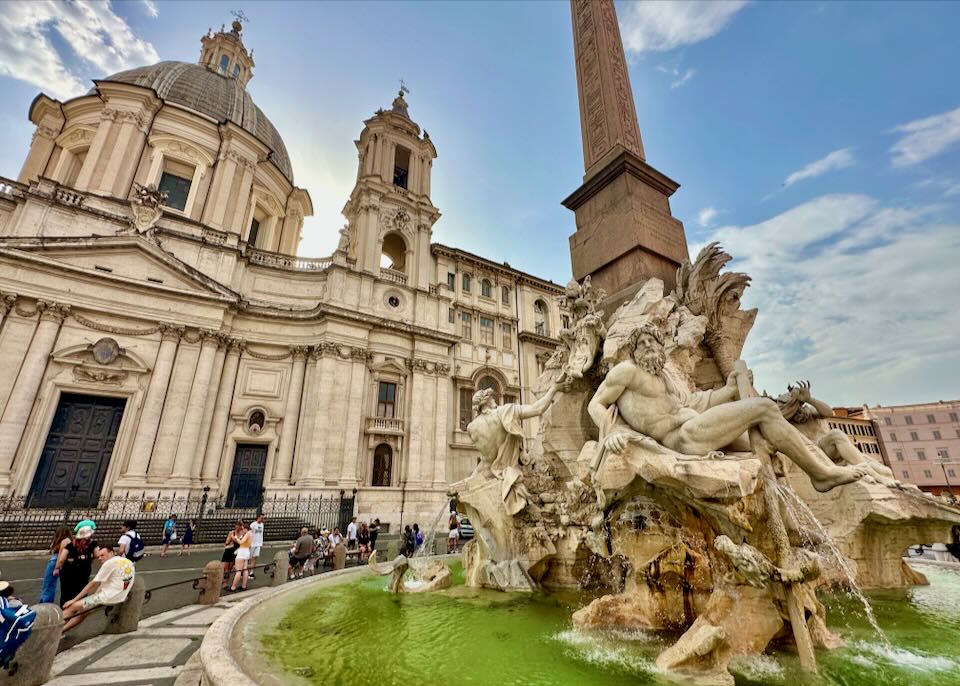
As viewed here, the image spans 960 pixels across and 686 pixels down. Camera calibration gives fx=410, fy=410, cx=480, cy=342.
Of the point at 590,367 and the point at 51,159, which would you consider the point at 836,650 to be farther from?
the point at 51,159

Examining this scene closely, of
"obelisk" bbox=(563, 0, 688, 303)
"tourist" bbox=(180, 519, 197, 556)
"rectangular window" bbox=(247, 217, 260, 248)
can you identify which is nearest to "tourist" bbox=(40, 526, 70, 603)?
"obelisk" bbox=(563, 0, 688, 303)

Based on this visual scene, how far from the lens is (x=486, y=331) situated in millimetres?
28719

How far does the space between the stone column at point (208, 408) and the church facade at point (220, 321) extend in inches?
4.0

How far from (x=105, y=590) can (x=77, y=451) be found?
17393mm

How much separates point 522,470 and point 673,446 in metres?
2.80

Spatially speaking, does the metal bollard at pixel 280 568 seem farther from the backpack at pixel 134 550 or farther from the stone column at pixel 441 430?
the stone column at pixel 441 430

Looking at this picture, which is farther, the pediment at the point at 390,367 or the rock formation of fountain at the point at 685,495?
the pediment at the point at 390,367

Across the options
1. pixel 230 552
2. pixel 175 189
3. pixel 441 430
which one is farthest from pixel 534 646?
pixel 175 189

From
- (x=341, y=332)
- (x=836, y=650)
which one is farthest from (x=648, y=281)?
(x=341, y=332)

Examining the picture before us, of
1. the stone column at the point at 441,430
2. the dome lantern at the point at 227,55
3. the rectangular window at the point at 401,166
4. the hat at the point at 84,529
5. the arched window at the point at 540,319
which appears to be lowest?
the hat at the point at 84,529

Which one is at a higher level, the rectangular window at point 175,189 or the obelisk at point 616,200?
the rectangular window at point 175,189

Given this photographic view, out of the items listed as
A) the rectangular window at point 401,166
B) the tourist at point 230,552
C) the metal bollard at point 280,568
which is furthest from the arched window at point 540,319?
the metal bollard at point 280,568

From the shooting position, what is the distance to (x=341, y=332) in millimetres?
21750

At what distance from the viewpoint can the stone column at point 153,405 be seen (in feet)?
54.3
